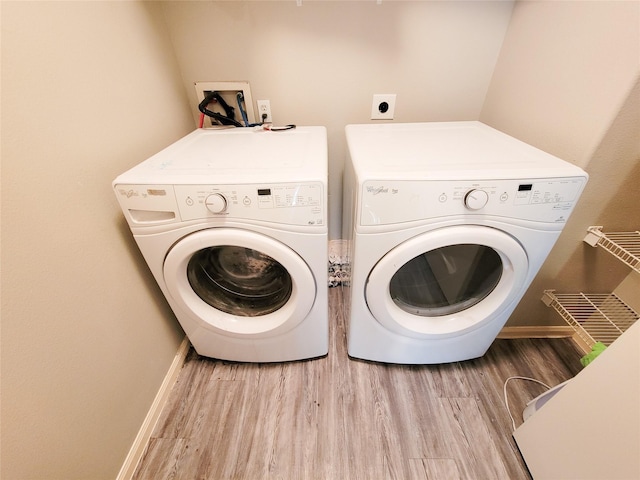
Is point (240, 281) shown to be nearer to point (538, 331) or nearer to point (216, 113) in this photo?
point (216, 113)

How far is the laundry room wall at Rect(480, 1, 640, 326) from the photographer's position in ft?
2.32

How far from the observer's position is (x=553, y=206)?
2.37 ft

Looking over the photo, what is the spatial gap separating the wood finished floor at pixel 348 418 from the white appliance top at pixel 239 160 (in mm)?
864

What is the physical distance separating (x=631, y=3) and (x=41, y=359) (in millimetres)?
1641

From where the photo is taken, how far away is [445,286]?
39.7 inches

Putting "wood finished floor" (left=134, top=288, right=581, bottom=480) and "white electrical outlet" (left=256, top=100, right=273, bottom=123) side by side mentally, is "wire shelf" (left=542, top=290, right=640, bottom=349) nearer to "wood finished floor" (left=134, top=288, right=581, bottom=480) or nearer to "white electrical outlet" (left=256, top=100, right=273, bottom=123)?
"wood finished floor" (left=134, top=288, right=581, bottom=480)

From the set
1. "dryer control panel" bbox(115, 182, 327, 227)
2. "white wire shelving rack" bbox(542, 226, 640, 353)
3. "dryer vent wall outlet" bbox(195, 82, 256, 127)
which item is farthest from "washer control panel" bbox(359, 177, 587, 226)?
"dryer vent wall outlet" bbox(195, 82, 256, 127)

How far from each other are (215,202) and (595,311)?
147 centimetres

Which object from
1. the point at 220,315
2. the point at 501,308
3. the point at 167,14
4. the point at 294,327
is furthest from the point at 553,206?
the point at 167,14

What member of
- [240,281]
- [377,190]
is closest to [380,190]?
[377,190]

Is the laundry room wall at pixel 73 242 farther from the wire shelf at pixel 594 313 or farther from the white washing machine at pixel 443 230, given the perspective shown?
the wire shelf at pixel 594 313

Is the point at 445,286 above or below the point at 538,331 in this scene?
above

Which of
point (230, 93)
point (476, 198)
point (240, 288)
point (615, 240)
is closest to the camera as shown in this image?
point (476, 198)

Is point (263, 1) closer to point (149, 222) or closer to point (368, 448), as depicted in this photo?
point (149, 222)
